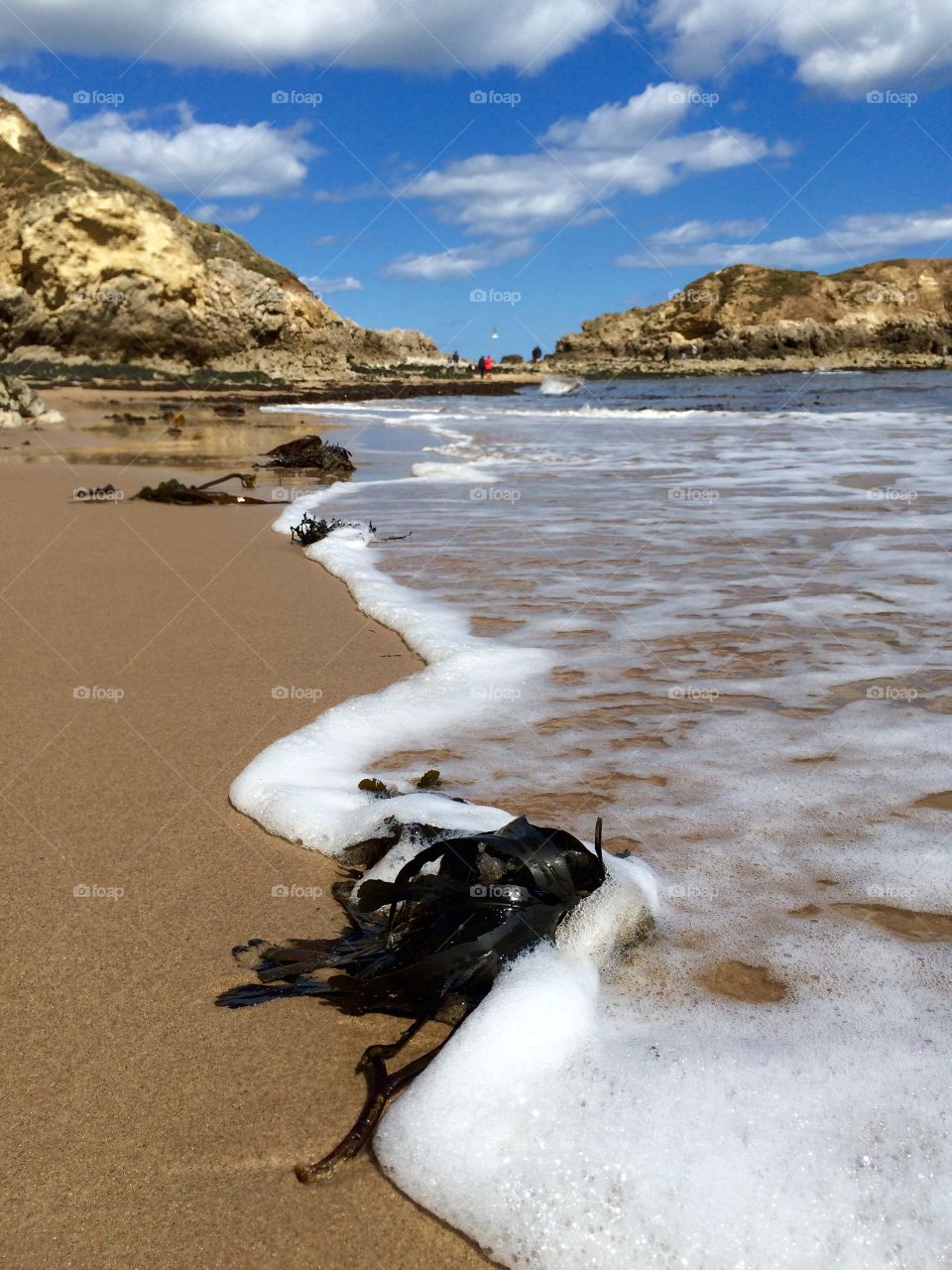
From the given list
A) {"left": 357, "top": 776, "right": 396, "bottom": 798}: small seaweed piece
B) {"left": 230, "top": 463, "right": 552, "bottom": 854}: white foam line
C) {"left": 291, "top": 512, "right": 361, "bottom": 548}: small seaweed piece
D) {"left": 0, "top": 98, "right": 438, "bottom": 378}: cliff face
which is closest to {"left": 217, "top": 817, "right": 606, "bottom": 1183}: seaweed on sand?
{"left": 230, "top": 463, "right": 552, "bottom": 854}: white foam line

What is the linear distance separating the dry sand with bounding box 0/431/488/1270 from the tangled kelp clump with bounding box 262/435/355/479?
18.6ft

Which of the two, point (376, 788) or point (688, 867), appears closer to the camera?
point (688, 867)

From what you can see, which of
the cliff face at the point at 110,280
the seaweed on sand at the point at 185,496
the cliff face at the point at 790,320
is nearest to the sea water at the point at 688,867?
the seaweed on sand at the point at 185,496

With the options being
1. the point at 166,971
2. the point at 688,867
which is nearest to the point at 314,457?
the point at 688,867

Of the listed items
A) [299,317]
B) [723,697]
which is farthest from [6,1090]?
[299,317]

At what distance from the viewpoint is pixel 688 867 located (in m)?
2.14

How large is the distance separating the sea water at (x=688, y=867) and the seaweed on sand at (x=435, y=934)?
6 cm

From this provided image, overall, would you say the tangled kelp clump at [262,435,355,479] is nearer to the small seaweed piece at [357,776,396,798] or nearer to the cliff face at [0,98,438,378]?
the small seaweed piece at [357,776,396,798]

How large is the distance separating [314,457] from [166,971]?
8.11 metres

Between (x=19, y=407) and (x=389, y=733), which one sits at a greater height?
(x=19, y=407)

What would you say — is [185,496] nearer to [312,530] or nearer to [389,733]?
[312,530]

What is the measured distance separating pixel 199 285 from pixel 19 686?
35402mm

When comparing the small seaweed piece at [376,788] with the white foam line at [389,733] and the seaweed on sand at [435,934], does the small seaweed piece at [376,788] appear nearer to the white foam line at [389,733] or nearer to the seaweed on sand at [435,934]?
the white foam line at [389,733]

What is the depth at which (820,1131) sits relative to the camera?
141 cm
